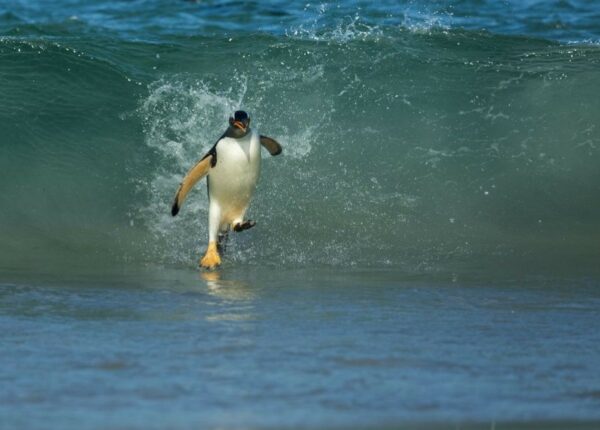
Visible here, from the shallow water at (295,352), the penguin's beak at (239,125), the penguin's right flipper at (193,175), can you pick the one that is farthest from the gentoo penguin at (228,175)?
the shallow water at (295,352)

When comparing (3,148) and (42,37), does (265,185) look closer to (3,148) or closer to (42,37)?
(3,148)

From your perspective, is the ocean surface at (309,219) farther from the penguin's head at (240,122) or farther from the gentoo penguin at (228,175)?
the penguin's head at (240,122)

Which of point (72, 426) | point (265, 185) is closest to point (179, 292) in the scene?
point (72, 426)

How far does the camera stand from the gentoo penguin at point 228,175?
9773 millimetres

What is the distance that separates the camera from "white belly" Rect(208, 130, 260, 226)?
32.1 ft

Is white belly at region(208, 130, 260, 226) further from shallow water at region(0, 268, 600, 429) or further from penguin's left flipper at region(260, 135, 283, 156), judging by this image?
shallow water at region(0, 268, 600, 429)

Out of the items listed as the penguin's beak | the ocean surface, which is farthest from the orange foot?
the penguin's beak

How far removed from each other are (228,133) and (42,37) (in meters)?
7.19

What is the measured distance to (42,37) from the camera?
16.2m

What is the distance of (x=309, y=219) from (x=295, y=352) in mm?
4853

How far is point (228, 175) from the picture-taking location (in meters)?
9.82

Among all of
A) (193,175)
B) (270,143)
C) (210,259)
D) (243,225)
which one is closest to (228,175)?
(193,175)

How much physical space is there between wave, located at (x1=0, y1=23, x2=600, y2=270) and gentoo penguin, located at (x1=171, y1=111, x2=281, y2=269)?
312mm

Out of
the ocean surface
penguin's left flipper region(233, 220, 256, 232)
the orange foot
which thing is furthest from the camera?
penguin's left flipper region(233, 220, 256, 232)
